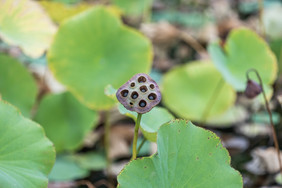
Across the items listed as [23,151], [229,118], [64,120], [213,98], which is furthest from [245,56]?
[23,151]

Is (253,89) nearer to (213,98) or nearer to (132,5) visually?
(213,98)

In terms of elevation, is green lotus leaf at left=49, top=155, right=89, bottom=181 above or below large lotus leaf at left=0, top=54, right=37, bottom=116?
below

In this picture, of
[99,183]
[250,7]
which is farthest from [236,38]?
[250,7]

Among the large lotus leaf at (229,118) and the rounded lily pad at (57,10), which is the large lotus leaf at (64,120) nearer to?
the rounded lily pad at (57,10)

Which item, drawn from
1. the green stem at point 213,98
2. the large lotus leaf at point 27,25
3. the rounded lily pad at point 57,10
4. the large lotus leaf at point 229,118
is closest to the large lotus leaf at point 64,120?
the large lotus leaf at point 27,25

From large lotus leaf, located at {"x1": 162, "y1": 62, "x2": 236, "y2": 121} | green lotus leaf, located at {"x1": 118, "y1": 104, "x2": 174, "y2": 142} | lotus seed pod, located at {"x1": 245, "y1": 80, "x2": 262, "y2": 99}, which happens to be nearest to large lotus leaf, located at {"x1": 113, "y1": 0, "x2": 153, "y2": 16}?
large lotus leaf, located at {"x1": 162, "y1": 62, "x2": 236, "y2": 121}

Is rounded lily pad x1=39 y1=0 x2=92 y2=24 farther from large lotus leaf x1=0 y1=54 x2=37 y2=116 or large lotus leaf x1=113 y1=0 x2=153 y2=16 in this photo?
large lotus leaf x1=113 y1=0 x2=153 y2=16
